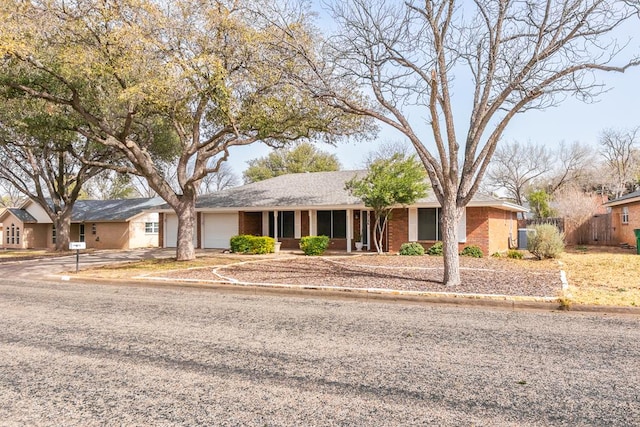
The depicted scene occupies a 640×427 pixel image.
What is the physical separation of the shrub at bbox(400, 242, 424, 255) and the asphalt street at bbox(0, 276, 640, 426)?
1032 cm

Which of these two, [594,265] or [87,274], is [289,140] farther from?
[594,265]

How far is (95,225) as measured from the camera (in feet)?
98.5

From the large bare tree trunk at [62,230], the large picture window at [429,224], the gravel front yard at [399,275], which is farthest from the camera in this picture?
the large bare tree trunk at [62,230]

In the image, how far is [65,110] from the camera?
17469 mm

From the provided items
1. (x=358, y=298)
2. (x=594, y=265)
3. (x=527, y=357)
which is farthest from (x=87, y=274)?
(x=594, y=265)

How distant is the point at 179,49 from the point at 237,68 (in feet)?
6.02

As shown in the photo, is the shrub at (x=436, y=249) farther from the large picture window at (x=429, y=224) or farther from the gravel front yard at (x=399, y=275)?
the gravel front yard at (x=399, y=275)

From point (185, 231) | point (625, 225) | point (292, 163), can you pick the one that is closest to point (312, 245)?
point (185, 231)

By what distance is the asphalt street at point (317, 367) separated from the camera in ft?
11.5

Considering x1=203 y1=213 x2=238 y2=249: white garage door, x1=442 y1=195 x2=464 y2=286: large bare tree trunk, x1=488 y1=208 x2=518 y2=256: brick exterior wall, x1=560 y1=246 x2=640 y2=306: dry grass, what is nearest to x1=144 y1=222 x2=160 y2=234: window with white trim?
x1=203 y1=213 x2=238 y2=249: white garage door

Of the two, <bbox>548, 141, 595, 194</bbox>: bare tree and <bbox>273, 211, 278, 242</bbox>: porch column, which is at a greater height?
<bbox>548, 141, 595, 194</bbox>: bare tree

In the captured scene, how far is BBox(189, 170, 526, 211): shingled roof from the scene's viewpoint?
65.8 ft

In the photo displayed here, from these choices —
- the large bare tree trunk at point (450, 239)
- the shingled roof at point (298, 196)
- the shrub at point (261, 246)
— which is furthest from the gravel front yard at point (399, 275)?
the shingled roof at point (298, 196)

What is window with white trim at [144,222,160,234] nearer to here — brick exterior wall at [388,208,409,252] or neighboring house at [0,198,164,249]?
neighboring house at [0,198,164,249]
